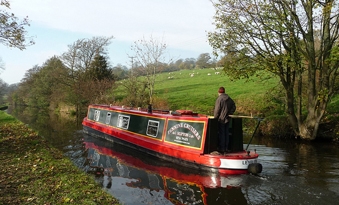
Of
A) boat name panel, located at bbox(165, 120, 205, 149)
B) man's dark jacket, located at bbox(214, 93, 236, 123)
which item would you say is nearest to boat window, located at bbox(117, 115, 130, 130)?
boat name panel, located at bbox(165, 120, 205, 149)

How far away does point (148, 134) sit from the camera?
10.1 meters

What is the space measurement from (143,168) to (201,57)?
156ft

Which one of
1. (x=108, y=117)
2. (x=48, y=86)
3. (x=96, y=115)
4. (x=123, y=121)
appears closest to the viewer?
(x=123, y=121)

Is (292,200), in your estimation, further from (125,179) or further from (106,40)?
(106,40)

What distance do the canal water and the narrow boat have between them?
0.85ft

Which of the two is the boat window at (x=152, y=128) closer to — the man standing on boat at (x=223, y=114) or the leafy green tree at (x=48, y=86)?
the man standing on boat at (x=223, y=114)

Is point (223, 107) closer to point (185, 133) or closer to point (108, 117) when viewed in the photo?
point (185, 133)

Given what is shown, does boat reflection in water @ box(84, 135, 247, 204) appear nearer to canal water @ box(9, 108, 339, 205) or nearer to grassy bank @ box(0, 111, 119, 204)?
canal water @ box(9, 108, 339, 205)

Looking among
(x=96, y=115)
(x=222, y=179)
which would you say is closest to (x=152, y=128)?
(x=222, y=179)

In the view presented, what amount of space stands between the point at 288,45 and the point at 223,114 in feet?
20.5

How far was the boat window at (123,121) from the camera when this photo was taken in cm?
1169

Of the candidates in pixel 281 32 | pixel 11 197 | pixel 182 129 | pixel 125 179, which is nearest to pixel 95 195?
pixel 11 197

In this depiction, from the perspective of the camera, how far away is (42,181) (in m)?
5.81

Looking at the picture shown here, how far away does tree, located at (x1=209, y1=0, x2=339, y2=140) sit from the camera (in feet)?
36.9
